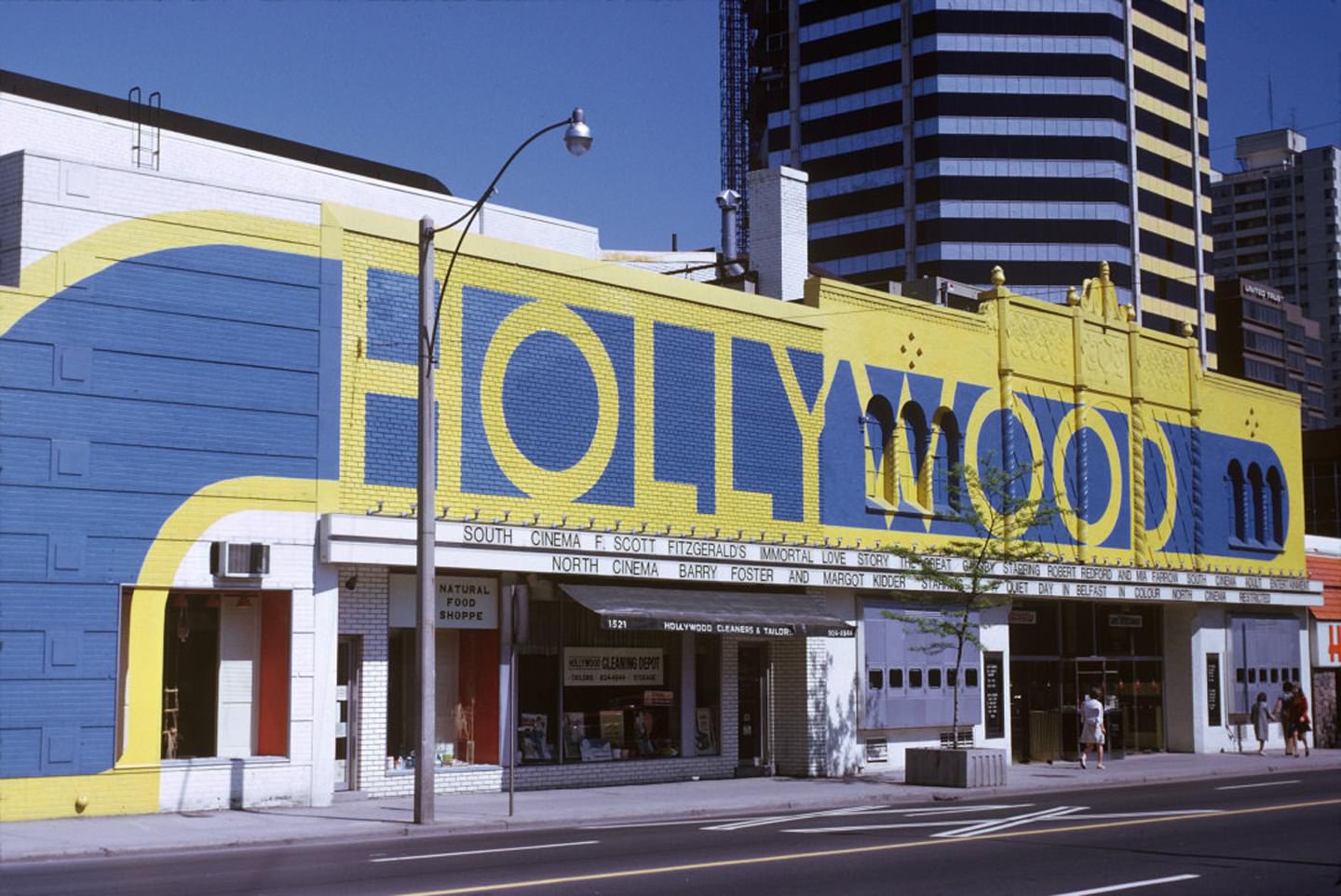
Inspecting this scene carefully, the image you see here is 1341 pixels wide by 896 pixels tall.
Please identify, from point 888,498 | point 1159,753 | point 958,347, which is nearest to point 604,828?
point 888,498

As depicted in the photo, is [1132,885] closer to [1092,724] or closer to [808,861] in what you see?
[808,861]

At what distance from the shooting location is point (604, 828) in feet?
71.5

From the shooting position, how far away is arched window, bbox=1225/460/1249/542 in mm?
45938

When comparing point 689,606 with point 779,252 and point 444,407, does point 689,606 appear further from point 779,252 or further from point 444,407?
point 779,252

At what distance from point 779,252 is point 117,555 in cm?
1643

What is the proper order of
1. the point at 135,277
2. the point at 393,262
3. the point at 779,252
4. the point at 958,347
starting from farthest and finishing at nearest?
the point at 958,347 → the point at 779,252 → the point at 393,262 → the point at 135,277

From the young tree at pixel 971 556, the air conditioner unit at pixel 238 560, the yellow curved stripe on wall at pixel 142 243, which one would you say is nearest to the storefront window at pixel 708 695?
the young tree at pixel 971 556

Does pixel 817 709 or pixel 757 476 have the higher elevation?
pixel 757 476

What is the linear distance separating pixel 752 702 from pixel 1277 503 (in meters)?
23.7

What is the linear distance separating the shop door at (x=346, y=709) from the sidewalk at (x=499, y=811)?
485 mm

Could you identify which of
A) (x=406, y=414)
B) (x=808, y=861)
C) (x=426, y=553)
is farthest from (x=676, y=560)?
(x=808, y=861)

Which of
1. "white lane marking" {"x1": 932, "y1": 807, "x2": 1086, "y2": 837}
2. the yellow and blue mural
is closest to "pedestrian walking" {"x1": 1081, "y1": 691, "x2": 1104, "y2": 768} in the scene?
the yellow and blue mural

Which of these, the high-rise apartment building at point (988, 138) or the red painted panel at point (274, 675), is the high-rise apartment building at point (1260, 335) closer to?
the high-rise apartment building at point (988, 138)

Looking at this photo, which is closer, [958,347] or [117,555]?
[117,555]
